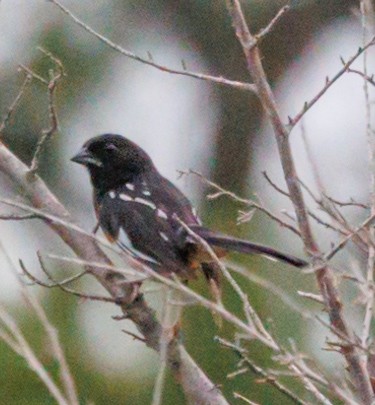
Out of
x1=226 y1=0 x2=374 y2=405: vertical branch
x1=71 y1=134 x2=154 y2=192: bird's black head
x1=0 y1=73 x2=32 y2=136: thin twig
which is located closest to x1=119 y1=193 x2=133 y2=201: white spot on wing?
x1=71 y1=134 x2=154 y2=192: bird's black head

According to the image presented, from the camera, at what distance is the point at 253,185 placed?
882 centimetres

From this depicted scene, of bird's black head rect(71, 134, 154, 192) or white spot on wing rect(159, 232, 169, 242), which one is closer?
white spot on wing rect(159, 232, 169, 242)

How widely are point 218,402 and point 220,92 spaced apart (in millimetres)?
5706

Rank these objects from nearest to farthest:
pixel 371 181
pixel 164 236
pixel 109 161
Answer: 1. pixel 371 181
2. pixel 164 236
3. pixel 109 161

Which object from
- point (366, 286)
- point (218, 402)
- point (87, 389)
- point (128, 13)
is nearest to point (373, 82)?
point (366, 286)

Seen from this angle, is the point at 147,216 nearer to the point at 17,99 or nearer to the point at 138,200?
the point at 138,200

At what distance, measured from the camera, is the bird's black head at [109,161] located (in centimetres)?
520

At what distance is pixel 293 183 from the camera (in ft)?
10.9

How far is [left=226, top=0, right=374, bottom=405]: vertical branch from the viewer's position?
10.9 ft

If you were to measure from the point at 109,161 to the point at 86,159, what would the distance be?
0.29 feet

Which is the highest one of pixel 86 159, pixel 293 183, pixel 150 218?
pixel 86 159

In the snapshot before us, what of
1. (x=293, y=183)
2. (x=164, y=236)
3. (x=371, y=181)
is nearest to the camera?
(x=293, y=183)

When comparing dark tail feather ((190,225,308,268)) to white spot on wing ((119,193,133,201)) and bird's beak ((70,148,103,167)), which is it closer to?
white spot on wing ((119,193,133,201))

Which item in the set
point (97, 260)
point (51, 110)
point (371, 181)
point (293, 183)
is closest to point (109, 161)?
point (97, 260)
